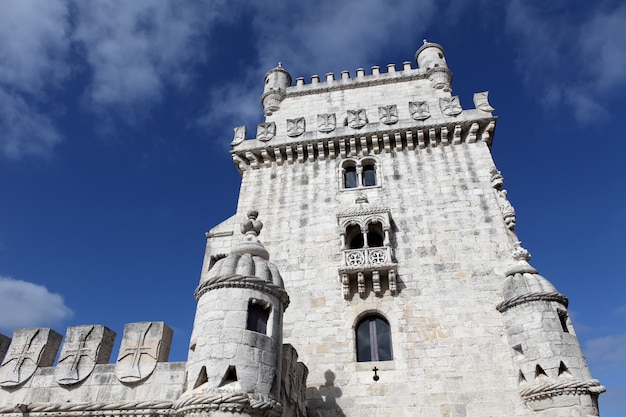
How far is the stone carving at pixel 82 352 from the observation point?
9.95 metres

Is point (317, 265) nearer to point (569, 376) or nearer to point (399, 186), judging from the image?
point (399, 186)

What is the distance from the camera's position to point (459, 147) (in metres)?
18.6

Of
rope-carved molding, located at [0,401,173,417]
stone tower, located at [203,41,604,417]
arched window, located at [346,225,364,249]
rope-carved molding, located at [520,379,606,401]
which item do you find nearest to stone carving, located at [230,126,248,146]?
stone tower, located at [203,41,604,417]

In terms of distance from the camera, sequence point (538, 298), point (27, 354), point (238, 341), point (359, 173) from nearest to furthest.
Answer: point (238, 341) → point (27, 354) → point (538, 298) → point (359, 173)

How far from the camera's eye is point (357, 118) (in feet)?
65.8

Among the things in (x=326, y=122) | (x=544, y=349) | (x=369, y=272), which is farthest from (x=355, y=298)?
(x=326, y=122)

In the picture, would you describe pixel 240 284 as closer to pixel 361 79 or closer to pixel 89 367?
pixel 89 367

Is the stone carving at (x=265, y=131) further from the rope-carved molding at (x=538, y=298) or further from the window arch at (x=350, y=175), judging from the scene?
the rope-carved molding at (x=538, y=298)

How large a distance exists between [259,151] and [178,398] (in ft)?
41.6

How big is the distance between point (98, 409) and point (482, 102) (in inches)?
716

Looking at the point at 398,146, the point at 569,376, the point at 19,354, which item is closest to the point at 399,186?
the point at 398,146

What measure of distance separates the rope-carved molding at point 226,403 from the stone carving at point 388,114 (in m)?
14.1

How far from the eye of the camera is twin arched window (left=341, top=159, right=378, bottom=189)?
18.7 meters

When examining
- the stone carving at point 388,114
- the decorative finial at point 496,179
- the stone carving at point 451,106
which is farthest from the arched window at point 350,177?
the decorative finial at point 496,179
